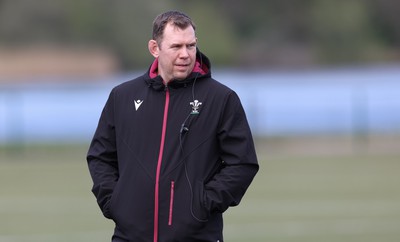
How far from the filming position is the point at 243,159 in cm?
599

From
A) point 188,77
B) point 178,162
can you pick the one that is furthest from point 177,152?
point 188,77

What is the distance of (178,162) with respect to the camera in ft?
19.4

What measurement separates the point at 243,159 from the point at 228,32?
145 feet

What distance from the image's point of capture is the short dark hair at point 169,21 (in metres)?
6.00

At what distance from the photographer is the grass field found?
1291cm

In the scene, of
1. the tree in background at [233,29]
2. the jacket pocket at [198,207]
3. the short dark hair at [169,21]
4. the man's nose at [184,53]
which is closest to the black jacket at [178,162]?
the jacket pocket at [198,207]

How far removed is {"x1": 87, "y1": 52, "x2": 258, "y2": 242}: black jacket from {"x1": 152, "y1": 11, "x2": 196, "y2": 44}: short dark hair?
0.77 feet

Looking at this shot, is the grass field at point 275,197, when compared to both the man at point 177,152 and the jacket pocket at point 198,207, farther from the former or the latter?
the jacket pocket at point 198,207

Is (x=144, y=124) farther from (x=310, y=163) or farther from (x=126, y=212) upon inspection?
(x=310, y=163)

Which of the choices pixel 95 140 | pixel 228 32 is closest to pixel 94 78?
pixel 228 32

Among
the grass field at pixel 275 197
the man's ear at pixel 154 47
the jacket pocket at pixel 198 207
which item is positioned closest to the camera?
the jacket pocket at pixel 198 207

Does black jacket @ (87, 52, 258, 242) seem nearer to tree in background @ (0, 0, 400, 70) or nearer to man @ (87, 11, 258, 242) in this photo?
man @ (87, 11, 258, 242)

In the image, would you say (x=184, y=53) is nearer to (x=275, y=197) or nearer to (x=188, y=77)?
(x=188, y=77)

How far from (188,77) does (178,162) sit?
45 cm
